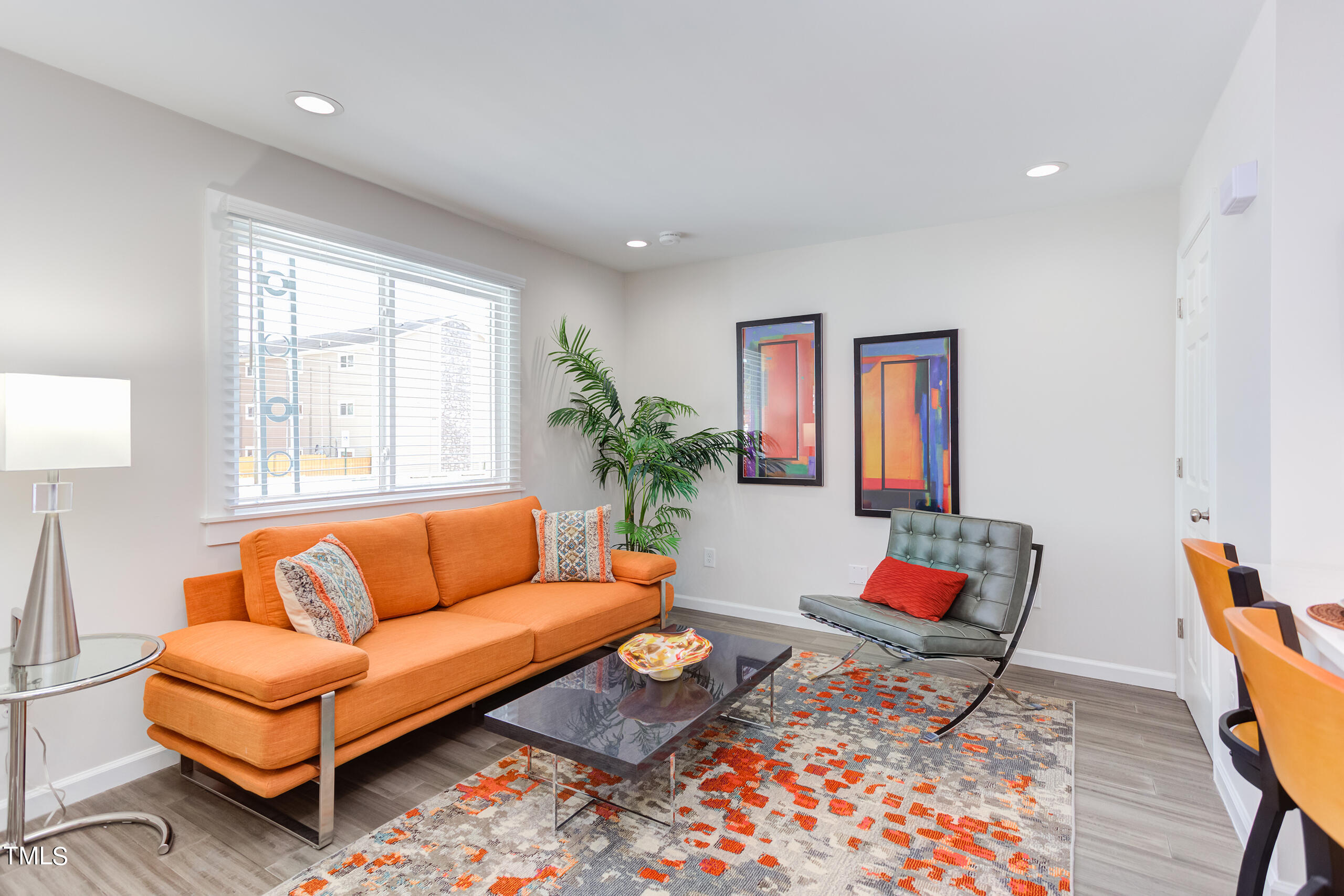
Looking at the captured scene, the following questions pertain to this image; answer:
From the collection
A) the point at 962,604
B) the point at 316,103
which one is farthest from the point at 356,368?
the point at 962,604

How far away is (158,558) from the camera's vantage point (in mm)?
2488

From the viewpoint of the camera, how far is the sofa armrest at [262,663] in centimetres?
194

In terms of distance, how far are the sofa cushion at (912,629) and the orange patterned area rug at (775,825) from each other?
34 centimetres

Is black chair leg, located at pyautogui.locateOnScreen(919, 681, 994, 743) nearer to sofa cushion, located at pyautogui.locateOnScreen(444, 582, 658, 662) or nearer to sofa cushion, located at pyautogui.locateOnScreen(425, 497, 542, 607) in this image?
sofa cushion, located at pyautogui.locateOnScreen(444, 582, 658, 662)

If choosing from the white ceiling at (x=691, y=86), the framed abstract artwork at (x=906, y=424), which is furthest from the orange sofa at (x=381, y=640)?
the white ceiling at (x=691, y=86)

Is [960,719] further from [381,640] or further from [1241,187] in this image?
[381,640]

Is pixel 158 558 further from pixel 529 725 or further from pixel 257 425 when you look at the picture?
pixel 529 725

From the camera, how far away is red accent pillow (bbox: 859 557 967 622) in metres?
3.08

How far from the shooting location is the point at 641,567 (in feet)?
12.1

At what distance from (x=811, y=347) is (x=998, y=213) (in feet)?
4.13

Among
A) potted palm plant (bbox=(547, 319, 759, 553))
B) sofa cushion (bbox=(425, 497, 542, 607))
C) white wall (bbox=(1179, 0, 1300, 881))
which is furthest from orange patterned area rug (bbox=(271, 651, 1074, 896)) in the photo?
potted palm plant (bbox=(547, 319, 759, 553))

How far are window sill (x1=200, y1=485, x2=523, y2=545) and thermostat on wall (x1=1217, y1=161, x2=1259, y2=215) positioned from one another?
349cm

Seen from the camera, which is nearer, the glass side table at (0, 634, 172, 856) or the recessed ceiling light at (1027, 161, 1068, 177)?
the glass side table at (0, 634, 172, 856)

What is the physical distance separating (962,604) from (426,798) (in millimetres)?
2442
